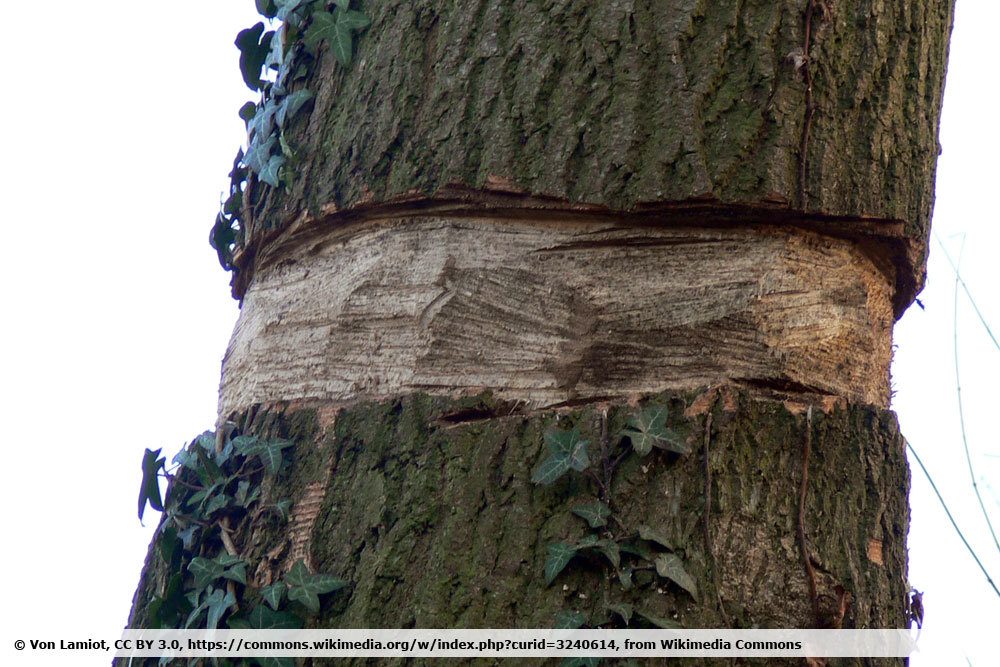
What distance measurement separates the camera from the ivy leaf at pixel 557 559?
4.15ft

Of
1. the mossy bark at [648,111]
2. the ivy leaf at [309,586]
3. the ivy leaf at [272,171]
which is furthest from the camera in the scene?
the ivy leaf at [272,171]

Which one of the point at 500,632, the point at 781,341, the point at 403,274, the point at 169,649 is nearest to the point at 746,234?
the point at 781,341

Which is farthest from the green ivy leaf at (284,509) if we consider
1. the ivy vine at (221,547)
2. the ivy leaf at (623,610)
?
the ivy leaf at (623,610)

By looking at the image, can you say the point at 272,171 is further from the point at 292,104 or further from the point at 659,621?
the point at 659,621

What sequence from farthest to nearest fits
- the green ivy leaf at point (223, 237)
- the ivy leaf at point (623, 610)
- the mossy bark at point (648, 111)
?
the green ivy leaf at point (223, 237)
the mossy bark at point (648, 111)
the ivy leaf at point (623, 610)

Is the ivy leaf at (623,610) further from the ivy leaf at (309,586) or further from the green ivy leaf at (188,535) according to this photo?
the green ivy leaf at (188,535)

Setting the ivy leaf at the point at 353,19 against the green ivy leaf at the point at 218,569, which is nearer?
the green ivy leaf at the point at 218,569

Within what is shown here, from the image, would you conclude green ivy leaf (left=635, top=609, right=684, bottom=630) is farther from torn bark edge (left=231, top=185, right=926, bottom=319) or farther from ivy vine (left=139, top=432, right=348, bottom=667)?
torn bark edge (left=231, top=185, right=926, bottom=319)

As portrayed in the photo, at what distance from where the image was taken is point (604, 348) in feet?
4.62

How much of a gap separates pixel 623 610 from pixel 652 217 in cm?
55

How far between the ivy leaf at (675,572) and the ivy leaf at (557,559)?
11 cm

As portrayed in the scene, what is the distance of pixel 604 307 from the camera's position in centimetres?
142

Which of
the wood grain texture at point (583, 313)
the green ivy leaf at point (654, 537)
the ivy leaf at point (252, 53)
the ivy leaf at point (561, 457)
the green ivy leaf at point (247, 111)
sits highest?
the ivy leaf at point (252, 53)

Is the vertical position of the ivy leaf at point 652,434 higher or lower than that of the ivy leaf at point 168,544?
higher
